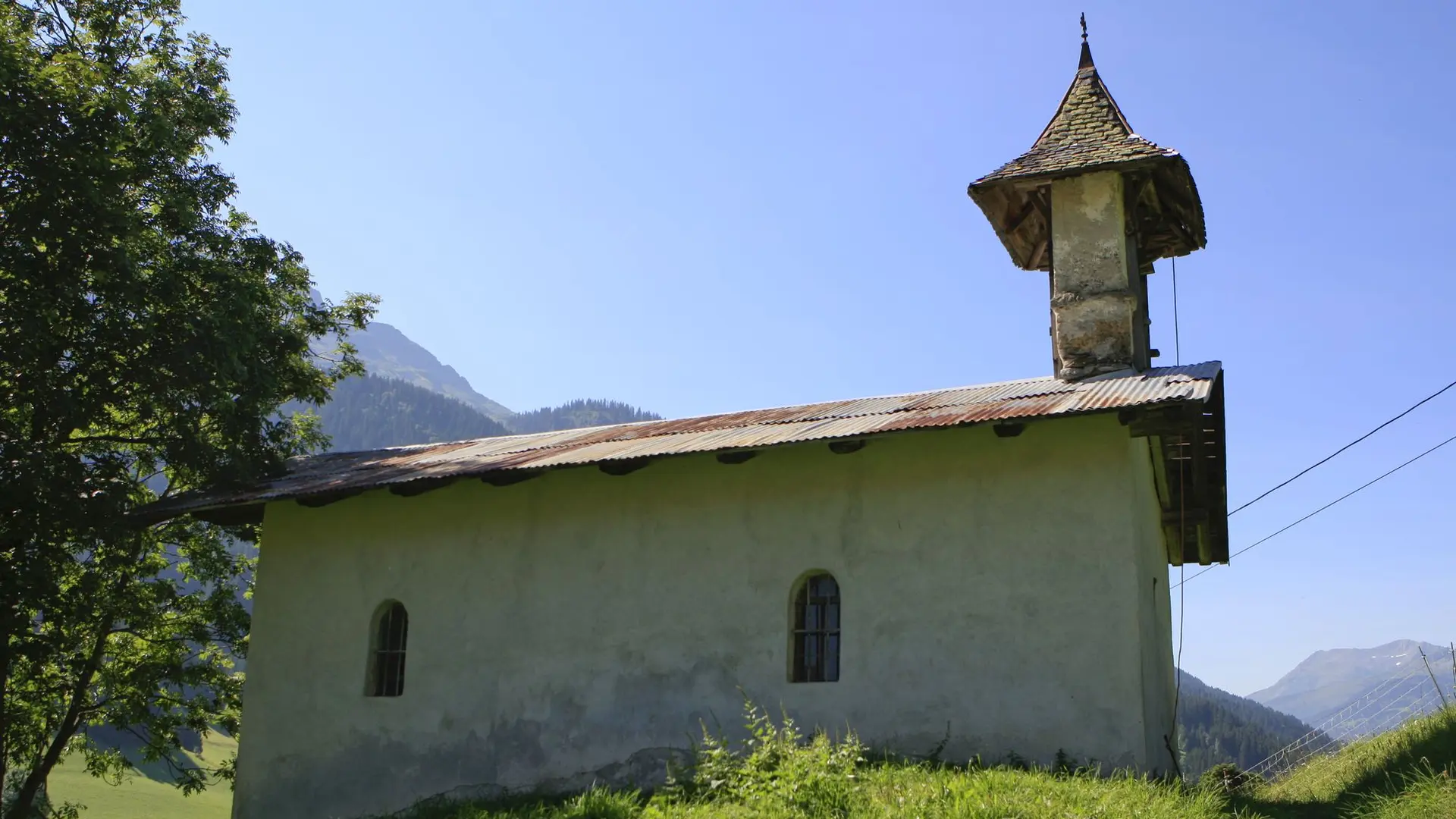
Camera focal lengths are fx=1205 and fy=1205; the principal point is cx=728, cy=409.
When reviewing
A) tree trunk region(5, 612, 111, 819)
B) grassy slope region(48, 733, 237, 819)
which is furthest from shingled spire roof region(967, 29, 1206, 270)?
grassy slope region(48, 733, 237, 819)

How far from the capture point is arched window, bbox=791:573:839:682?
37.7 feet

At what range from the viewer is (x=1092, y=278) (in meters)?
13.0

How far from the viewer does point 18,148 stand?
12.8m

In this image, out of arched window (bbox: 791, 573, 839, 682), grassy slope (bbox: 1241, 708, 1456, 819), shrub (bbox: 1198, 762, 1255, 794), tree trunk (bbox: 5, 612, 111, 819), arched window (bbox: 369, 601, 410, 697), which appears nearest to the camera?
grassy slope (bbox: 1241, 708, 1456, 819)

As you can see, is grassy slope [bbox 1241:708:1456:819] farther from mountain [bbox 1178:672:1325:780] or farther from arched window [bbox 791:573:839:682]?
mountain [bbox 1178:672:1325:780]

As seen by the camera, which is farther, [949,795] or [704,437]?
[704,437]

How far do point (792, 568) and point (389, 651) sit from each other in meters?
5.07

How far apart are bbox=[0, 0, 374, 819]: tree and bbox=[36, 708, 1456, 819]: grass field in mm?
5361

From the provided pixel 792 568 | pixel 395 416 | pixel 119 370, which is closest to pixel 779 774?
pixel 792 568

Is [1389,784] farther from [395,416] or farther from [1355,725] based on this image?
[395,416]

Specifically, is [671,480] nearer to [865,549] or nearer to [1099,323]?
[865,549]

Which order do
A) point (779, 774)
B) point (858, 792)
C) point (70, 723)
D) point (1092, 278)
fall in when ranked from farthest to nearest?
point (70, 723)
point (1092, 278)
point (779, 774)
point (858, 792)

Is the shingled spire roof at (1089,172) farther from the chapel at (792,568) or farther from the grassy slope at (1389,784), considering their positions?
the grassy slope at (1389,784)

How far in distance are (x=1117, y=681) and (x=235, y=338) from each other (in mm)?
10412
